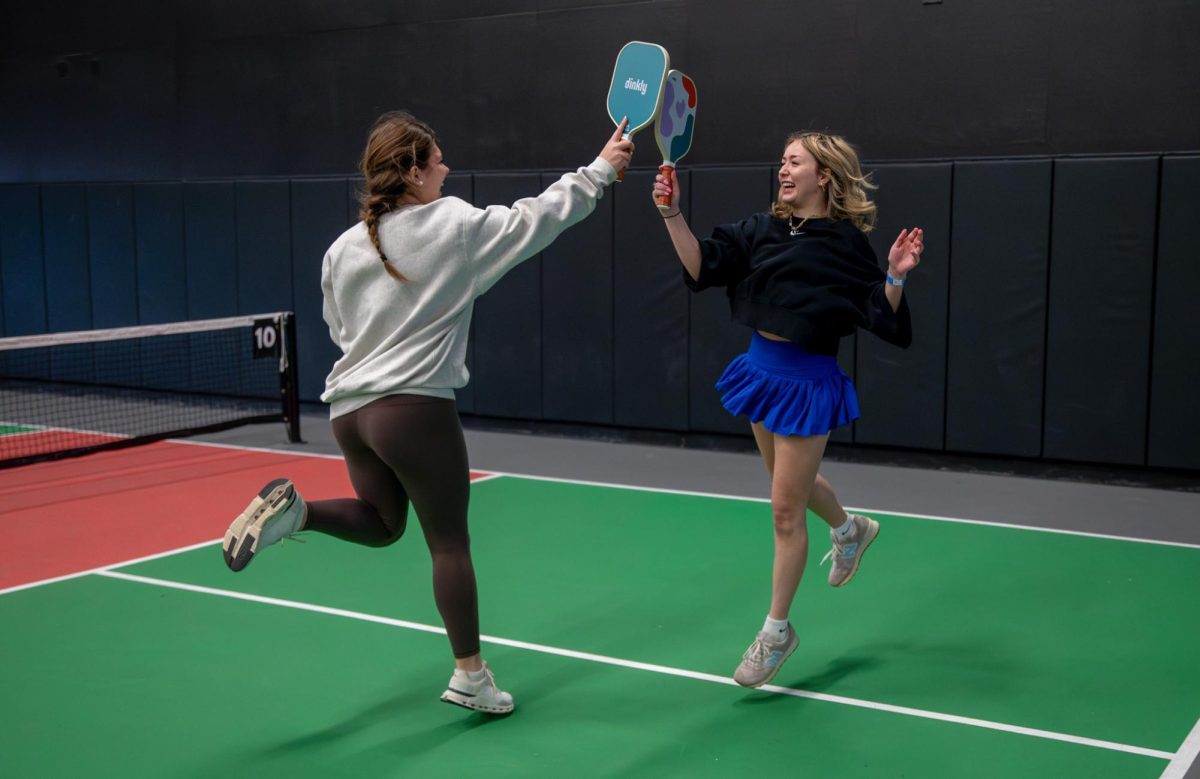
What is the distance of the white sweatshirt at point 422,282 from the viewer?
3.85m

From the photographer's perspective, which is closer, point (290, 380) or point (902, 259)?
point (902, 259)

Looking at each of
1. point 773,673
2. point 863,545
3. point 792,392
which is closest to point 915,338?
point 863,545

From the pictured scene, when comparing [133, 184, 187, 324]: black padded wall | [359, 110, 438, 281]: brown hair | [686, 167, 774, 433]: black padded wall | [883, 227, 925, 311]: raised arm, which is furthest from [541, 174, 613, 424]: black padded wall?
[359, 110, 438, 281]: brown hair

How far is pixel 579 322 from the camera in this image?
1017 cm

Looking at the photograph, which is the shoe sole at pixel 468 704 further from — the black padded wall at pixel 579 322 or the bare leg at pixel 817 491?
the black padded wall at pixel 579 322

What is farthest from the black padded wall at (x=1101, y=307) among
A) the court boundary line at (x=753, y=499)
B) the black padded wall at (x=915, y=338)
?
the court boundary line at (x=753, y=499)

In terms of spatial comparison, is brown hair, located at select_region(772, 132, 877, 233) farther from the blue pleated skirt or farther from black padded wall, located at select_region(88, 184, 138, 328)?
black padded wall, located at select_region(88, 184, 138, 328)

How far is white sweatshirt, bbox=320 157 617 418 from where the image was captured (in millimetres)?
3850

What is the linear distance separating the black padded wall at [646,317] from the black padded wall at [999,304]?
2111 millimetres

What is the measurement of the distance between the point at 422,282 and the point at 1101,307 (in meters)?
5.80

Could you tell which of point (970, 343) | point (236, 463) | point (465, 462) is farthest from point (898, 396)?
point (465, 462)

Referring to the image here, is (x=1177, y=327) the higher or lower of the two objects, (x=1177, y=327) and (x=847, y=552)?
the higher

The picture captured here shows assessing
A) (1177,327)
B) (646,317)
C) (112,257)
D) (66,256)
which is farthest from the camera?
(66,256)

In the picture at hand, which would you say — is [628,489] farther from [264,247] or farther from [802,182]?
[264,247]
